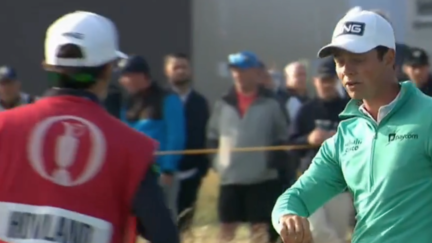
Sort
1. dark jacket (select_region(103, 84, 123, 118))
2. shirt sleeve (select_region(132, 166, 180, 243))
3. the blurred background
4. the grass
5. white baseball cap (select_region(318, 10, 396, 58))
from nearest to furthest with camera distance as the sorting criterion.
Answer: shirt sleeve (select_region(132, 166, 180, 243)), white baseball cap (select_region(318, 10, 396, 58)), the grass, dark jacket (select_region(103, 84, 123, 118)), the blurred background

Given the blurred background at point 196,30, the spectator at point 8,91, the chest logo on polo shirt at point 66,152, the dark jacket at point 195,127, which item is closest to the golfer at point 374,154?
the chest logo on polo shirt at point 66,152

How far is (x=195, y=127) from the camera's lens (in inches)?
396

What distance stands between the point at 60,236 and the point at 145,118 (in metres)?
5.78

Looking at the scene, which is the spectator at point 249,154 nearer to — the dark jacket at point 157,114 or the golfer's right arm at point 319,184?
the dark jacket at point 157,114

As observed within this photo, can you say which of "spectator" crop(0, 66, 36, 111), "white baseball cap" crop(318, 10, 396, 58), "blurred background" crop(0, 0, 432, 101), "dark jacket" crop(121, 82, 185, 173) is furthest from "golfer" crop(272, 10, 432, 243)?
"blurred background" crop(0, 0, 432, 101)

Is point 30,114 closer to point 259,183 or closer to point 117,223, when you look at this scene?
point 117,223

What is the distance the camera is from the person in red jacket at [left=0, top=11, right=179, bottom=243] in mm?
3775

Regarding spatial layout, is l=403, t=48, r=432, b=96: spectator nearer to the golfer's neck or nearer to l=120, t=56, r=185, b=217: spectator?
l=120, t=56, r=185, b=217: spectator

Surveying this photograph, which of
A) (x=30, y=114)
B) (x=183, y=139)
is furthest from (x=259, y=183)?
(x=30, y=114)

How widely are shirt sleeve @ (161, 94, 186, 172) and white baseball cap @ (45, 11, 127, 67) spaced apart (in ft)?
18.5

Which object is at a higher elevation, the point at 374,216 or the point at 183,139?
the point at 374,216

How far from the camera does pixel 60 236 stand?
377cm

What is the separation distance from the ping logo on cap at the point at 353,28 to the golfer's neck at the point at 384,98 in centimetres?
23

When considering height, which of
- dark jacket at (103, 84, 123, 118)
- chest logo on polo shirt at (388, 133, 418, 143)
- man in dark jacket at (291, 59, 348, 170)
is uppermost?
chest logo on polo shirt at (388, 133, 418, 143)
